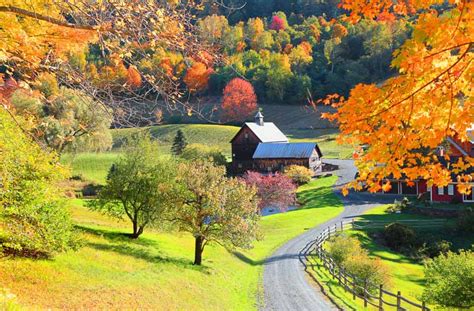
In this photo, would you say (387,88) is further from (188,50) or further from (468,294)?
(468,294)

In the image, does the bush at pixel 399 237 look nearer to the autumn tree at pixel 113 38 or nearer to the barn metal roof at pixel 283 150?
the barn metal roof at pixel 283 150

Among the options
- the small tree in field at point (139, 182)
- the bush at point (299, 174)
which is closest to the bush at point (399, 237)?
the small tree in field at point (139, 182)

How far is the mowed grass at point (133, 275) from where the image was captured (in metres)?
16.3

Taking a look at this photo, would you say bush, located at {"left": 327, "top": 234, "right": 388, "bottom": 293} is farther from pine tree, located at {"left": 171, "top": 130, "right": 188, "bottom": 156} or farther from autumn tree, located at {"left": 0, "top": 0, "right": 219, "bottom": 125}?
pine tree, located at {"left": 171, "top": 130, "right": 188, "bottom": 156}

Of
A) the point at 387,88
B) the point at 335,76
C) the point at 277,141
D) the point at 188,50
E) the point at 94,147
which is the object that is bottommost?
the point at 387,88

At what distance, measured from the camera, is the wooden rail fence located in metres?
19.4

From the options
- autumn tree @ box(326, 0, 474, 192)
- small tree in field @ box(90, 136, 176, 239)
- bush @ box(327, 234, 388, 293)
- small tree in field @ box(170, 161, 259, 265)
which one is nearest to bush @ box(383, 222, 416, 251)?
bush @ box(327, 234, 388, 293)

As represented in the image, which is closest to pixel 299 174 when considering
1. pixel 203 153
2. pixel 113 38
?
pixel 203 153

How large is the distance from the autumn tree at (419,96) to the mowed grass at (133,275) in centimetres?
1192

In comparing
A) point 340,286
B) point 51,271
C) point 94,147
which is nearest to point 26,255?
Result: point 51,271

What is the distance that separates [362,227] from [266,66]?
3450 inches

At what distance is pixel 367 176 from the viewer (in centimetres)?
738

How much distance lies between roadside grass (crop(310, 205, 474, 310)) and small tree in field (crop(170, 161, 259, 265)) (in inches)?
207

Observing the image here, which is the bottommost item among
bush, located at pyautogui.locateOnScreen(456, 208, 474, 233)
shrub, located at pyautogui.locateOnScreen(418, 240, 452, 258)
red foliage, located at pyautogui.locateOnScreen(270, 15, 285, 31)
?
shrub, located at pyautogui.locateOnScreen(418, 240, 452, 258)
